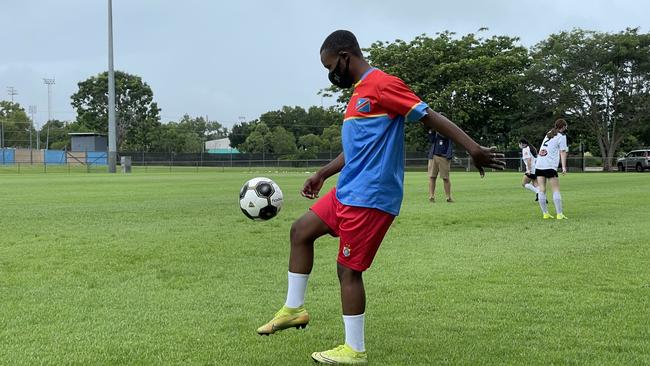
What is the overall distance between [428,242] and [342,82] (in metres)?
5.03

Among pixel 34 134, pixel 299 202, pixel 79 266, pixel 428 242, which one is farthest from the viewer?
pixel 34 134

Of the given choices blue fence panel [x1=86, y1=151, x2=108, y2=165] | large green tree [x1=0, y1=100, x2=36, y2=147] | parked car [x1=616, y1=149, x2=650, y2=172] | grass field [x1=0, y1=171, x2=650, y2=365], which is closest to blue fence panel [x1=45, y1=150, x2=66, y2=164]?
blue fence panel [x1=86, y1=151, x2=108, y2=165]

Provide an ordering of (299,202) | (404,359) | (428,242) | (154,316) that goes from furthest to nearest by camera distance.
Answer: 1. (299,202)
2. (428,242)
3. (154,316)
4. (404,359)

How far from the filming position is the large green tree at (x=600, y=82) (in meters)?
46.3

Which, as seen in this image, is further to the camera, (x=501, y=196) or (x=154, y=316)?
(x=501, y=196)

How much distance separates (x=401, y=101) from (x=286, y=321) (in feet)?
5.30

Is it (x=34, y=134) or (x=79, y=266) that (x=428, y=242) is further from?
(x=34, y=134)

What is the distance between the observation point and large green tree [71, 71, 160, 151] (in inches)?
3238

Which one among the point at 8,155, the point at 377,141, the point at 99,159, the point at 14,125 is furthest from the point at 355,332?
the point at 14,125

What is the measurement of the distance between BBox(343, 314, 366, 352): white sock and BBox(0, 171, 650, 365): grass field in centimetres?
15

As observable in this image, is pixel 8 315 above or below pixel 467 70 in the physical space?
below

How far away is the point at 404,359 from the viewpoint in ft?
12.3

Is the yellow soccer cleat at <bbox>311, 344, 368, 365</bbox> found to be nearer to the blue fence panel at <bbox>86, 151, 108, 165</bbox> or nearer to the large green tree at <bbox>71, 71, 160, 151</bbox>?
the blue fence panel at <bbox>86, 151, 108, 165</bbox>

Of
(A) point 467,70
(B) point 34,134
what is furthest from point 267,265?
(B) point 34,134
